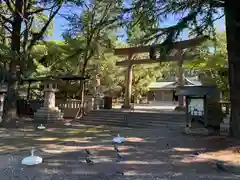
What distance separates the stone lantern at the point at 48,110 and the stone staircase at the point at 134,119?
5.07 ft

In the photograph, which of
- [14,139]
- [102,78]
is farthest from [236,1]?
[102,78]

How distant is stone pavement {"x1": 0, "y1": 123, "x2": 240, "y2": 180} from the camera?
4.96 meters

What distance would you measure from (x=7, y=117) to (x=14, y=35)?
3612 millimetres

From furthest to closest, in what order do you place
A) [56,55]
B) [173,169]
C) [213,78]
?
[56,55]
[213,78]
[173,169]

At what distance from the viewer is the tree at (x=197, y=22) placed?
7.14 m

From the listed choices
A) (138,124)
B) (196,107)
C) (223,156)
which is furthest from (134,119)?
(223,156)

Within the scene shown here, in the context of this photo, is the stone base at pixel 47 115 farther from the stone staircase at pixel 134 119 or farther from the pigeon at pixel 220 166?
the pigeon at pixel 220 166

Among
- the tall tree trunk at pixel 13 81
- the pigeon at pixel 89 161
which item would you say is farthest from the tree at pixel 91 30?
the pigeon at pixel 89 161

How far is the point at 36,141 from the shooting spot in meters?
8.53

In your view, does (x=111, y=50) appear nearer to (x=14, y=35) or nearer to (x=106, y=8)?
(x=106, y=8)

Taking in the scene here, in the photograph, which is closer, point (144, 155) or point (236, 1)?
point (144, 155)

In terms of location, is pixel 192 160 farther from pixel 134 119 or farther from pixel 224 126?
pixel 134 119

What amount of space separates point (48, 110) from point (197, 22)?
32.3 ft

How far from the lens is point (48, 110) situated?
47.8 feet
